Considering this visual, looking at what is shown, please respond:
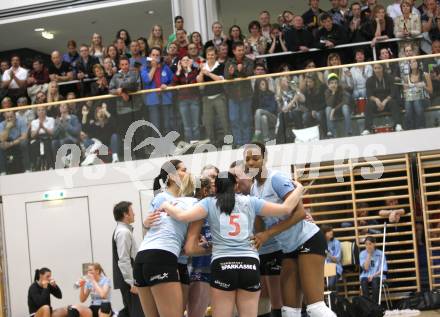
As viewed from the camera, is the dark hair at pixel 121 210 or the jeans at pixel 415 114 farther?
the jeans at pixel 415 114

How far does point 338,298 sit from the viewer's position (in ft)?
39.9

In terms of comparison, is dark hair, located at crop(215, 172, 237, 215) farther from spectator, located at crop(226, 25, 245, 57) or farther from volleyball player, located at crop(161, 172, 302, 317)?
spectator, located at crop(226, 25, 245, 57)

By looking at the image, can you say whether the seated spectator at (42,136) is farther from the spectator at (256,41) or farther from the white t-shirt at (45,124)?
the spectator at (256,41)

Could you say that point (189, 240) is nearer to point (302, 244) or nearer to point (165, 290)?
point (165, 290)

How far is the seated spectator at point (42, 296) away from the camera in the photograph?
1230 centimetres

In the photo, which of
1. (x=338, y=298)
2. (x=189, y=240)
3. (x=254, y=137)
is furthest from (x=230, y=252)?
(x=254, y=137)

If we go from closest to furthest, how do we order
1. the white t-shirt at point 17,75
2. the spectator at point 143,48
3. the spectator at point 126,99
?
the spectator at point 126,99 < the spectator at point 143,48 < the white t-shirt at point 17,75

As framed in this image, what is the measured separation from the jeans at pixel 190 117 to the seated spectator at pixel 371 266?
312 centimetres

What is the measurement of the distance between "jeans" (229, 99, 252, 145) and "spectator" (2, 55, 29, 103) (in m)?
4.44

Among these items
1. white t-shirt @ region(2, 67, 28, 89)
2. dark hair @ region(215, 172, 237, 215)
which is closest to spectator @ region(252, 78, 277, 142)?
white t-shirt @ region(2, 67, 28, 89)

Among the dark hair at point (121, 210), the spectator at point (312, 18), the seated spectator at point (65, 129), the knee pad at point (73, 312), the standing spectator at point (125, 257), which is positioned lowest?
the knee pad at point (73, 312)

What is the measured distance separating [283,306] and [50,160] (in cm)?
857

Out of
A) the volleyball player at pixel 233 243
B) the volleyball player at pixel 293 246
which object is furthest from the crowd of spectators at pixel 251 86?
the volleyball player at pixel 233 243

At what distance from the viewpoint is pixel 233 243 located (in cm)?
636
